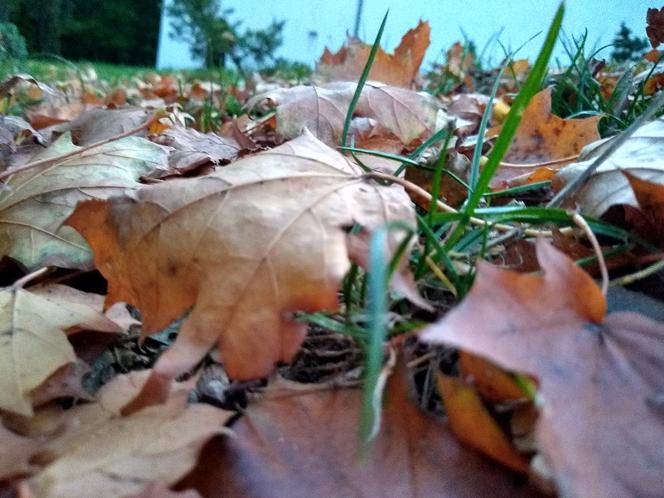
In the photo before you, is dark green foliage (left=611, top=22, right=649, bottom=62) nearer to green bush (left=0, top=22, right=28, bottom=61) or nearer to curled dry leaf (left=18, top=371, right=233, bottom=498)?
curled dry leaf (left=18, top=371, right=233, bottom=498)

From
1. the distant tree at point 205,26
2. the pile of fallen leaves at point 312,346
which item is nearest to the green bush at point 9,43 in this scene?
the pile of fallen leaves at point 312,346

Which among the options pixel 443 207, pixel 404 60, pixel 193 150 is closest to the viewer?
pixel 443 207

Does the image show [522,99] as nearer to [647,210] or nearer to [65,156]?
[647,210]

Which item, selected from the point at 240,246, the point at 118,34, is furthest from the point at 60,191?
the point at 118,34

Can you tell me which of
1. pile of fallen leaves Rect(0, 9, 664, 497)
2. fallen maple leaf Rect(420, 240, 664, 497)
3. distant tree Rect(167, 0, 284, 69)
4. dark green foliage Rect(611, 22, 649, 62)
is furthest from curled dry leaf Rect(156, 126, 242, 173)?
distant tree Rect(167, 0, 284, 69)

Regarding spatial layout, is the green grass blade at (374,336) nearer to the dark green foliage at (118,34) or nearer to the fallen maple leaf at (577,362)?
the fallen maple leaf at (577,362)
